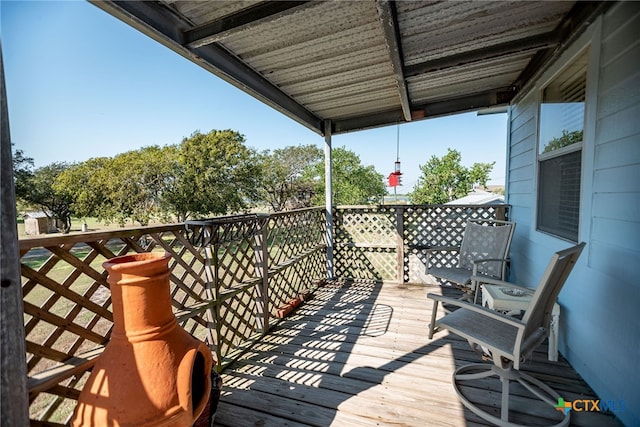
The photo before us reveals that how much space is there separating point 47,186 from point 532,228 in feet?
66.0

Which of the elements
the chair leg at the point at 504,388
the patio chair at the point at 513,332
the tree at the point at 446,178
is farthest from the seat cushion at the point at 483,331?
the tree at the point at 446,178

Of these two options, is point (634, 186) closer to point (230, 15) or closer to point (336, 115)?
point (230, 15)

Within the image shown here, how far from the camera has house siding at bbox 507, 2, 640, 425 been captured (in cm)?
151

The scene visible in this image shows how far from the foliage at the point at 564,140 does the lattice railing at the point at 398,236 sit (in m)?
1.30

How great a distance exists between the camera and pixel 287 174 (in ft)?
55.2

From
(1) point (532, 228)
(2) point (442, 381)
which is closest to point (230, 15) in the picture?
(2) point (442, 381)

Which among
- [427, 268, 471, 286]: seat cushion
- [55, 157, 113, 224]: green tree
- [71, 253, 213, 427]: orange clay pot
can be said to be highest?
[55, 157, 113, 224]: green tree

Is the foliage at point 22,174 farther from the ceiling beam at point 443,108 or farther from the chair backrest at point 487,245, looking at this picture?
the chair backrest at point 487,245

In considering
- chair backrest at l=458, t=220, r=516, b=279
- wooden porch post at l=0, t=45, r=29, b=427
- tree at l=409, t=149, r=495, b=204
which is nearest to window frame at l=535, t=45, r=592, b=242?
chair backrest at l=458, t=220, r=516, b=279

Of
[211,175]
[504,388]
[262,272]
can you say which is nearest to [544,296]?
[504,388]

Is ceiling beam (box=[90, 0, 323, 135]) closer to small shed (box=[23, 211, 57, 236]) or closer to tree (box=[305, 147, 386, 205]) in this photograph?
tree (box=[305, 147, 386, 205])

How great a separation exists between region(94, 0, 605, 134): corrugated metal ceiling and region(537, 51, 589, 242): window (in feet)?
0.98

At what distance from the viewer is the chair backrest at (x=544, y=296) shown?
4.83ft

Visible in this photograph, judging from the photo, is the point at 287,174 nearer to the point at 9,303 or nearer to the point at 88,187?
the point at 88,187
